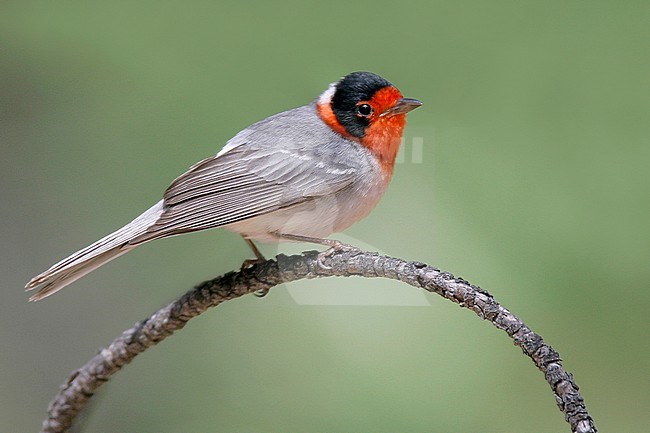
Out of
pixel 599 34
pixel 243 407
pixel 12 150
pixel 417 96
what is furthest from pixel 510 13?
pixel 12 150

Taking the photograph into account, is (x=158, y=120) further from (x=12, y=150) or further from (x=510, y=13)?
(x=510, y=13)

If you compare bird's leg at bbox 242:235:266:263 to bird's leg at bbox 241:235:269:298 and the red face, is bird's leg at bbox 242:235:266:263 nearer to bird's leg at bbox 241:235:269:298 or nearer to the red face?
bird's leg at bbox 241:235:269:298

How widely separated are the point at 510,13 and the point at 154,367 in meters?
0.71

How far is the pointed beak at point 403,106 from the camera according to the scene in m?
0.79

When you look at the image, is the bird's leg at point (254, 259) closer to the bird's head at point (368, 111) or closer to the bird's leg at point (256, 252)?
the bird's leg at point (256, 252)

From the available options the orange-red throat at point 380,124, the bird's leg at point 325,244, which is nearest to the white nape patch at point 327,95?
the orange-red throat at point 380,124

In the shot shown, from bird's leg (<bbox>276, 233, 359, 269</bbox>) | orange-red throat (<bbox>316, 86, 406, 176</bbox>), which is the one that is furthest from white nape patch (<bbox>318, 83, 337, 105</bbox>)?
bird's leg (<bbox>276, 233, 359, 269</bbox>)

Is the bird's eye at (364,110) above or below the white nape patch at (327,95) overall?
below

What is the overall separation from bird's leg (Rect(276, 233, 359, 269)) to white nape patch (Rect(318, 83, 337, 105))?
0.16 meters

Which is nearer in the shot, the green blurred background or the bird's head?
the bird's head

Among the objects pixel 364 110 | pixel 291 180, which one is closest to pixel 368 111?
pixel 364 110

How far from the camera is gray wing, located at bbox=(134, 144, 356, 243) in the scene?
2.53 feet

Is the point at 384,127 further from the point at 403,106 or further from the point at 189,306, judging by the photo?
the point at 189,306

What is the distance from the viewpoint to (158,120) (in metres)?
1.17
